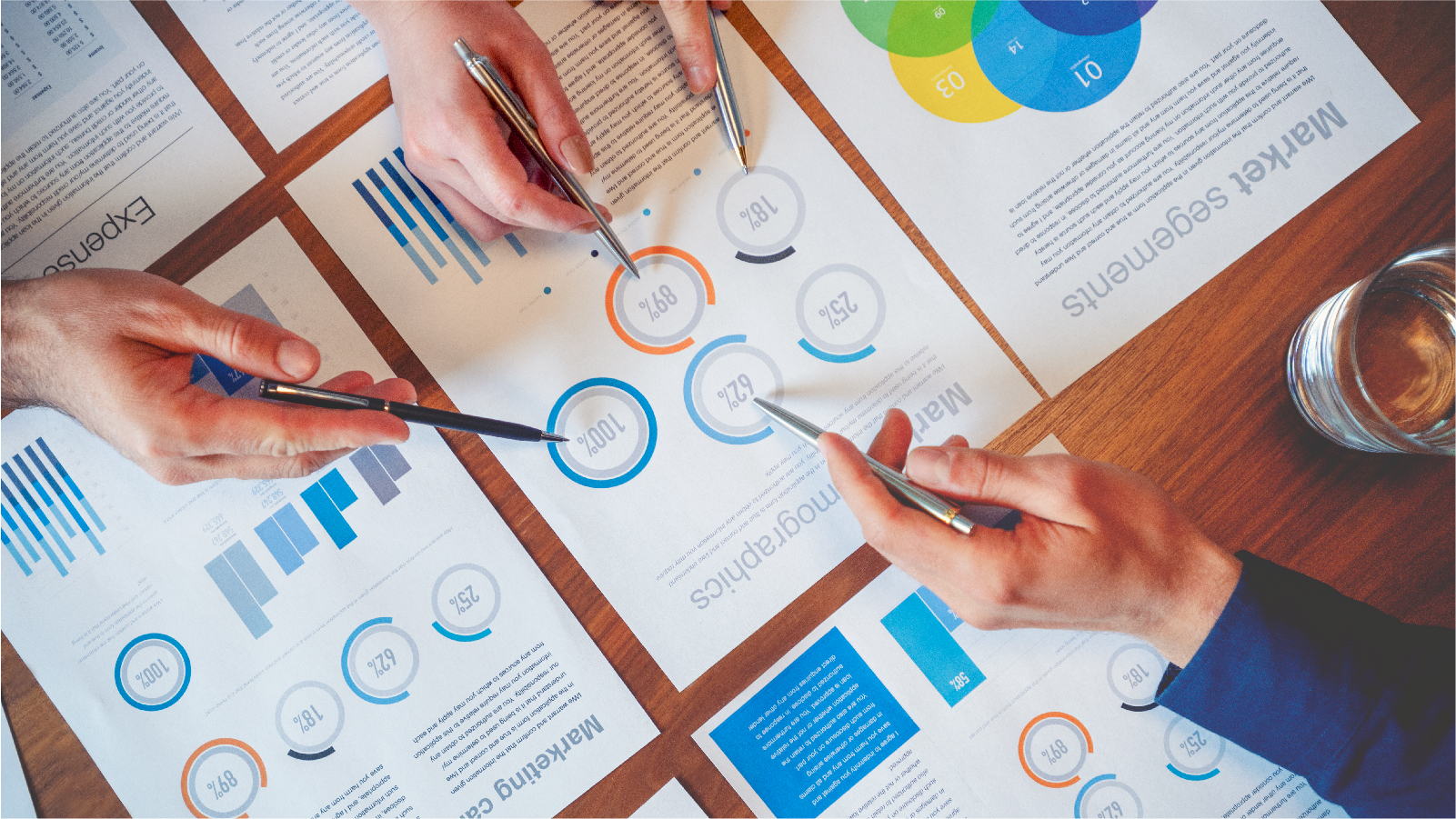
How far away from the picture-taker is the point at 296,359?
2.06ft

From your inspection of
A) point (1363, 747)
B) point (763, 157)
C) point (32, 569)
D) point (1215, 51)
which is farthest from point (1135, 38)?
point (32, 569)

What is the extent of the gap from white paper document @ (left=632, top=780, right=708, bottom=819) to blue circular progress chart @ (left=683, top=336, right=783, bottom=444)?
0.31 metres

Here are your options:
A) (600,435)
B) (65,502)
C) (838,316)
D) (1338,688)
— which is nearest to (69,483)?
(65,502)

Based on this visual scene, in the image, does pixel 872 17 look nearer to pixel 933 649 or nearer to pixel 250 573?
pixel 933 649

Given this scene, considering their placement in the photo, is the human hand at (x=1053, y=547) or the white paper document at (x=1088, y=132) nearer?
Answer: the human hand at (x=1053, y=547)

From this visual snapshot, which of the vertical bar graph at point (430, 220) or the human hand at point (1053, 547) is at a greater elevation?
the vertical bar graph at point (430, 220)

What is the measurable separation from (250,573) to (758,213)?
565mm

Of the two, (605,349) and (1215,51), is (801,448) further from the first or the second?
(1215,51)

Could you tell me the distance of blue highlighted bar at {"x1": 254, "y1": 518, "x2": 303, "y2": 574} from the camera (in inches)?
28.3

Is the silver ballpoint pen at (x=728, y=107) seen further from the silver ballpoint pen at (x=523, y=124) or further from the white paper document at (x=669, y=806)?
the white paper document at (x=669, y=806)

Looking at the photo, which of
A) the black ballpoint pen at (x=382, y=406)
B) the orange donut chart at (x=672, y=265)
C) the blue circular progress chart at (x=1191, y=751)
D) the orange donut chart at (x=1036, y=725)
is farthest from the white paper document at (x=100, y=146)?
the blue circular progress chart at (x=1191, y=751)

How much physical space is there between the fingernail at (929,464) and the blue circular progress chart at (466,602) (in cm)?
38

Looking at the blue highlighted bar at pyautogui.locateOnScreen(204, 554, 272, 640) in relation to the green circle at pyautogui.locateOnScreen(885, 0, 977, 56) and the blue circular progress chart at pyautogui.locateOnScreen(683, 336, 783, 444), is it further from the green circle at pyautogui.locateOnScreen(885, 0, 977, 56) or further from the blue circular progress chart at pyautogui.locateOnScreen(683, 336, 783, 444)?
the green circle at pyautogui.locateOnScreen(885, 0, 977, 56)

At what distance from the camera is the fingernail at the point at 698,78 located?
2.37ft
